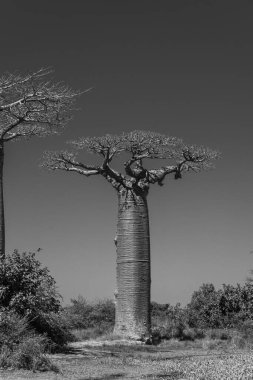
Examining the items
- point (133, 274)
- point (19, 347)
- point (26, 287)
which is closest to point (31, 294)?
point (26, 287)

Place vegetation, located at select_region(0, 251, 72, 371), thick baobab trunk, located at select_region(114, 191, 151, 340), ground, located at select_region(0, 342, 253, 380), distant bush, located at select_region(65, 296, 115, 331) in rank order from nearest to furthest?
1. ground, located at select_region(0, 342, 253, 380)
2. vegetation, located at select_region(0, 251, 72, 371)
3. thick baobab trunk, located at select_region(114, 191, 151, 340)
4. distant bush, located at select_region(65, 296, 115, 331)

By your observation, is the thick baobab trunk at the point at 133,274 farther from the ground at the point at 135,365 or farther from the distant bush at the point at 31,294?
the distant bush at the point at 31,294

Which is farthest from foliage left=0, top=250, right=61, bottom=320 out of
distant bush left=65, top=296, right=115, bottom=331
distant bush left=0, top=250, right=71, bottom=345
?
distant bush left=65, top=296, right=115, bottom=331

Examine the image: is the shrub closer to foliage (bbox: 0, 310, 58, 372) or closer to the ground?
the ground

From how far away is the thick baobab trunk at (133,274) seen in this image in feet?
55.4

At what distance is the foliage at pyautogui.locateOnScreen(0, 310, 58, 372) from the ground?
30cm

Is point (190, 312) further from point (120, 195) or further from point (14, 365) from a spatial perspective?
point (14, 365)

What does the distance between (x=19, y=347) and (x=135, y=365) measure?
2210 mm

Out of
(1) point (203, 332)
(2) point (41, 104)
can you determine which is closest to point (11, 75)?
(2) point (41, 104)

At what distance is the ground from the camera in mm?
8352

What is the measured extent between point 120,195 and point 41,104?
5.32 m

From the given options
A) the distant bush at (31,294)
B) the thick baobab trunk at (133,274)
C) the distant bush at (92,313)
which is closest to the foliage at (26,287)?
the distant bush at (31,294)

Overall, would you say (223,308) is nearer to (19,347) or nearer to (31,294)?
(31,294)

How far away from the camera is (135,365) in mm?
10852
